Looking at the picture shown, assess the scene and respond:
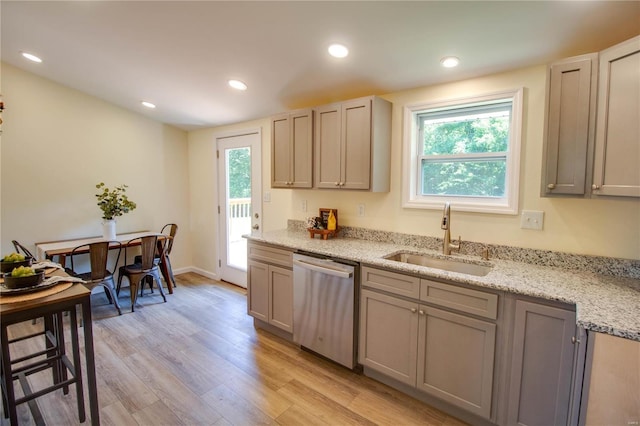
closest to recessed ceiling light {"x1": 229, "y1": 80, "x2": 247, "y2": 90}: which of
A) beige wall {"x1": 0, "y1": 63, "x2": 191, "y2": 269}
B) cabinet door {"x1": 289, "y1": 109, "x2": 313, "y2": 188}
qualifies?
cabinet door {"x1": 289, "y1": 109, "x2": 313, "y2": 188}

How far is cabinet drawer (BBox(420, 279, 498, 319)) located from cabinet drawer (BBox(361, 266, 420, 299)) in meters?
0.05

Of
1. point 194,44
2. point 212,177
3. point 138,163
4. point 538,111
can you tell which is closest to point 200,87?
point 194,44

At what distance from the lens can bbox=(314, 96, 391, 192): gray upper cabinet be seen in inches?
103

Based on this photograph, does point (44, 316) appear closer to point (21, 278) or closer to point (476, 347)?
point (21, 278)

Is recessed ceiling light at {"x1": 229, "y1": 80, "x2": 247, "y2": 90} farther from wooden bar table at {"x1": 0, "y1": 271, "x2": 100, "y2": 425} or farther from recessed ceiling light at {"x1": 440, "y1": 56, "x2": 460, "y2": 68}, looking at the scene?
wooden bar table at {"x1": 0, "y1": 271, "x2": 100, "y2": 425}

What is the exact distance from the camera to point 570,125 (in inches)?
69.7

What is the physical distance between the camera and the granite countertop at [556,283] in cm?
131

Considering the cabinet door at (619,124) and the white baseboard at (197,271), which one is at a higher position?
the cabinet door at (619,124)

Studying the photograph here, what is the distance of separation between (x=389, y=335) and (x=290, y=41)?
2.13 m

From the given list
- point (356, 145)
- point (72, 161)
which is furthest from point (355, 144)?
A: point (72, 161)

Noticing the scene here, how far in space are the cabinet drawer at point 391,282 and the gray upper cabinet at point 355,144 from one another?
0.72 metres

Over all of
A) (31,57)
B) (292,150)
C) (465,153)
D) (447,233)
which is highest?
(31,57)

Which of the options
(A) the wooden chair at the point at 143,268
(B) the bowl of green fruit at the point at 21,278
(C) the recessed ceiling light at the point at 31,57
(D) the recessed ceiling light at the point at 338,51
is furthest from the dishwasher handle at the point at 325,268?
(C) the recessed ceiling light at the point at 31,57

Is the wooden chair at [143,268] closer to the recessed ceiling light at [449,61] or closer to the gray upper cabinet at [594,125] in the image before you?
the recessed ceiling light at [449,61]
